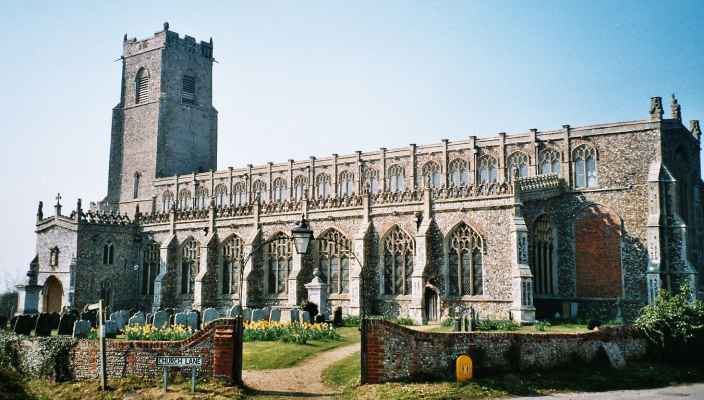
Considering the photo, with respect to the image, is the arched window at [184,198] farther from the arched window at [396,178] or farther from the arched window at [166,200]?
the arched window at [396,178]

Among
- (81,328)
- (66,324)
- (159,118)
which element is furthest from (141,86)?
(81,328)

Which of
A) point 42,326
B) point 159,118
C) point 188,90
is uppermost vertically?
point 188,90

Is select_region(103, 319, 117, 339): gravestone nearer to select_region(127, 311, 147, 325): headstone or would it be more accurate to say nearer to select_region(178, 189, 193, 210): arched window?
select_region(127, 311, 147, 325): headstone

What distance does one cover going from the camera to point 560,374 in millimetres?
18375

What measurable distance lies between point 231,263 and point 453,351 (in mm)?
25363

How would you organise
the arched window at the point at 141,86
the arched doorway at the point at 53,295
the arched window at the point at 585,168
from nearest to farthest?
the arched window at the point at 585,168
the arched doorway at the point at 53,295
the arched window at the point at 141,86

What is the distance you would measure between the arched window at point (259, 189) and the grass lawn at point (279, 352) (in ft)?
98.5

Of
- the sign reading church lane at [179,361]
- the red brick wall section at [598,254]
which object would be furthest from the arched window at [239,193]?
the sign reading church lane at [179,361]

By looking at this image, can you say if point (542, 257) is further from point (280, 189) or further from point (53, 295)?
point (53, 295)

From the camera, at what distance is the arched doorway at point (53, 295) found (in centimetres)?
4334

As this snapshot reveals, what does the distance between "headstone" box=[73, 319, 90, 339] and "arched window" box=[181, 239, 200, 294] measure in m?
19.9

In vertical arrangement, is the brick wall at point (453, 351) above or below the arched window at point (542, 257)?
below

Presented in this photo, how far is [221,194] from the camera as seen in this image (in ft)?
181

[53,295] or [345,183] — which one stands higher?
[345,183]
